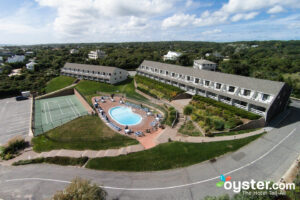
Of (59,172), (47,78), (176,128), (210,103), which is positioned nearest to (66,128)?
(59,172)

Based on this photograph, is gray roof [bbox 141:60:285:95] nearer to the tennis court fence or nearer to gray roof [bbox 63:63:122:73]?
gray roof [bbox 63:63:122:73]

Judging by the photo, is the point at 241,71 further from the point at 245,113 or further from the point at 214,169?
the point at 214,169

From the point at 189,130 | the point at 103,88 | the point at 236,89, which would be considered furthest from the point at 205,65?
the point at 189,130

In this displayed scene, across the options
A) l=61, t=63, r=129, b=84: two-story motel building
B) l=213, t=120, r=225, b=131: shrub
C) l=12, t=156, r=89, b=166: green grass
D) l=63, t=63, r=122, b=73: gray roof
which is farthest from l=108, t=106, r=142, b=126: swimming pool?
l=63, t=63, r=122, b=73: gray roof

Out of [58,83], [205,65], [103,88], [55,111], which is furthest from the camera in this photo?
[205,65]

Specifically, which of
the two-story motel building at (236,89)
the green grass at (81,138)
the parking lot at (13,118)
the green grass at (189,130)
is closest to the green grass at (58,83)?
the parking lot at (13,118)

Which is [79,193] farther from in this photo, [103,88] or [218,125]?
[103,88]

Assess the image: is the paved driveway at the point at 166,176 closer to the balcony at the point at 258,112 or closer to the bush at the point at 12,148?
the bush at the point at 12,148
